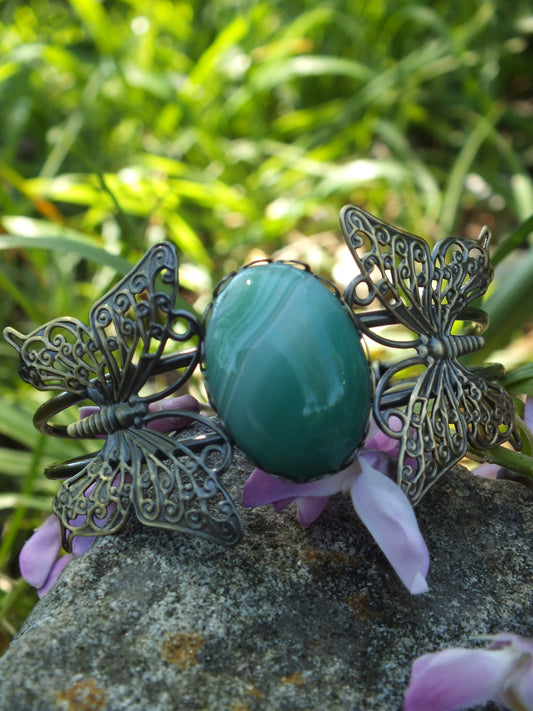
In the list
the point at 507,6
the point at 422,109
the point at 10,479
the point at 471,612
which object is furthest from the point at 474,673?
the point at 507,6

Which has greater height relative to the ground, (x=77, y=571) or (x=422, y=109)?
(x=422, y=109)

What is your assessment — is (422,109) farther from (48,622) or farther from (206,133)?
(48,622)

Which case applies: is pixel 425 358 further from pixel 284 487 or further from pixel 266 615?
pixel 266 615

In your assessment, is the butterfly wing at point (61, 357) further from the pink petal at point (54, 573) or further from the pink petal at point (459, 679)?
the pink petal at point (459, 679)

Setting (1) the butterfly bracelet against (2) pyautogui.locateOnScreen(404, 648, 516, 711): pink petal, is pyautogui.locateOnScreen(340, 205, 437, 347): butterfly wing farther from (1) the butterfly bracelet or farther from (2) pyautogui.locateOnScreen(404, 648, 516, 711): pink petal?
(2) pyautogui.locateOnScreen(404, 648, 516, 711): pink petal

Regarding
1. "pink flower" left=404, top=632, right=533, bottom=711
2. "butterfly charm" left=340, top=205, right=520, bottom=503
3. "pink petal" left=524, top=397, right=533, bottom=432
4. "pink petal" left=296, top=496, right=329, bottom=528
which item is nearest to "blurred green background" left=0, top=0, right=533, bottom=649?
"pink petal" left=524, top=397, right=533, bottom=432

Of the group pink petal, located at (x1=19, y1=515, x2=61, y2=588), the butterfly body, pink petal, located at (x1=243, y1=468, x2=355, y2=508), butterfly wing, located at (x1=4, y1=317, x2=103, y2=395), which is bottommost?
pink petal, located at (x1=19, y1=515, x2=61, y2=588)
